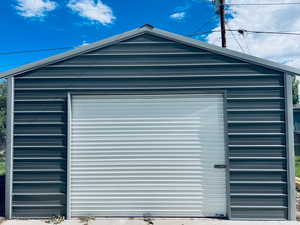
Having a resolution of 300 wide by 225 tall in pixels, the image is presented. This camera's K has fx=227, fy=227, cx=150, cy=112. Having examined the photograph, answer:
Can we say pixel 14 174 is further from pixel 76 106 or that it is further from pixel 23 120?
pixel 76 106

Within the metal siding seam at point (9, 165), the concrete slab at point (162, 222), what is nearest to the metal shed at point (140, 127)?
the metal siding seam at point (9, 165)

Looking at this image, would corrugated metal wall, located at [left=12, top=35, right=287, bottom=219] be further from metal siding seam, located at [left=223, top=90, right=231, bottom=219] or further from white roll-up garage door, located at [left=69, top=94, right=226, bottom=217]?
white roll-up garage door, located at [left=69, top=94, right=226, bottom=217]

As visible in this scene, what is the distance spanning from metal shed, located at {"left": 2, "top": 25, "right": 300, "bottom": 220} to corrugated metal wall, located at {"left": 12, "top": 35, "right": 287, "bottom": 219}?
2cm

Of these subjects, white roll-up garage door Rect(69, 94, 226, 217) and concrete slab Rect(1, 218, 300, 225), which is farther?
white roll-up garage door Rect(69, 94, 226, 217)

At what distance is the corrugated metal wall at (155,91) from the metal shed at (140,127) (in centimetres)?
2

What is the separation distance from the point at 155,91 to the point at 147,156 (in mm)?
1274

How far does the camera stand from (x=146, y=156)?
443 cm

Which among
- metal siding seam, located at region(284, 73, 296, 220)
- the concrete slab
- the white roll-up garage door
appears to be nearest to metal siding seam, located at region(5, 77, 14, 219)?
the concrete slab

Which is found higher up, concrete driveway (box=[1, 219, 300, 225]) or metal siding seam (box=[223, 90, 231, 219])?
metal siding seam (box=[223, 90, 231, 219])

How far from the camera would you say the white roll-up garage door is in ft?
14.3

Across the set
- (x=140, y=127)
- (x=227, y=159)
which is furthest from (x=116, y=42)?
(x=227, y=159)

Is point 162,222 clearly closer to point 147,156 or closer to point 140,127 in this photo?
point 147,156

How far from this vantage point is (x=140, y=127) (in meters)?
4.46

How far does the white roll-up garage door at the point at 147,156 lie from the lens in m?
4.37
